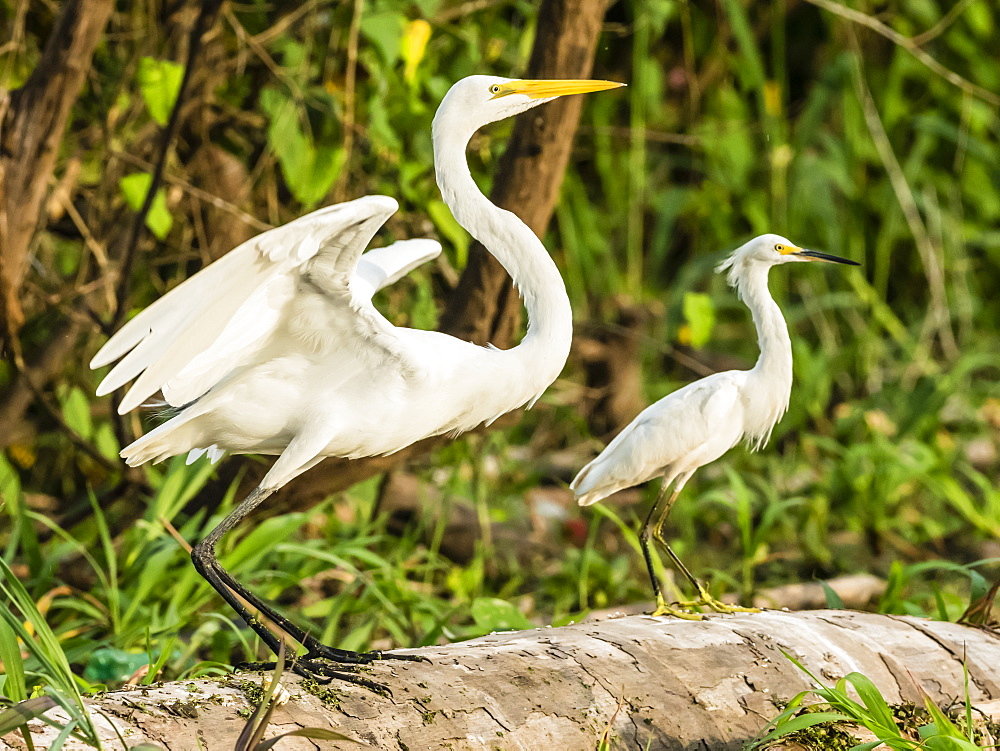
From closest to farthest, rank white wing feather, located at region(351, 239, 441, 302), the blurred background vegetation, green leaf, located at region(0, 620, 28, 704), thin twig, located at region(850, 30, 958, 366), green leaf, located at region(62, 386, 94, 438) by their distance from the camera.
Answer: green leaf, located at region(0, 620, 28, 704) → white wing feather, located at region(351, 239, 441, 302) → the blurred background vegetation → green leaf, located at region(62, 386, 94, 438) → thin twig, located at region(850, 30, 958, 366)

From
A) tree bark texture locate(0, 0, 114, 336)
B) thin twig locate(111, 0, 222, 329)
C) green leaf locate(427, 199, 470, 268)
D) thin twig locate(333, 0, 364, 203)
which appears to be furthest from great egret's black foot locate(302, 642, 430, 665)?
thin twig locate(333, 0, 364, 203)

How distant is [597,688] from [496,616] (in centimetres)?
95

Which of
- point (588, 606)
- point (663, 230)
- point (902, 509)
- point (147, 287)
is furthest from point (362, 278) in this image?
point (663, 230)

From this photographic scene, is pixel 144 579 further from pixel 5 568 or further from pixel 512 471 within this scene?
pixel 512 471

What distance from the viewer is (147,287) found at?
15.5ft

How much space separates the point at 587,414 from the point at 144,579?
2.99 meters

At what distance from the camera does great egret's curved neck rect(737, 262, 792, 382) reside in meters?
2.94

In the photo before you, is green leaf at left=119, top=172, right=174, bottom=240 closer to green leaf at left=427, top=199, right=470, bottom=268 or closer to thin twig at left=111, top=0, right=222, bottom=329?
thin twig at left=111, top=0, right=222, bottom=329

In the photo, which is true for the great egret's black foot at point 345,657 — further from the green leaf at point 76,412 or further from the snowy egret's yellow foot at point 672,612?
the green leaf at point 76,412

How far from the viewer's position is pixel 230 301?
205 centimetres

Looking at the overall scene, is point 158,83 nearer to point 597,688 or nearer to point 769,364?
point 769,364

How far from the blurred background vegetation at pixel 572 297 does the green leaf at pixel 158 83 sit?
0.01m

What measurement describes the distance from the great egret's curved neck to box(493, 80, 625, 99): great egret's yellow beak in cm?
81

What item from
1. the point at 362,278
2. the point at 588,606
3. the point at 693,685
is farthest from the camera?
the point at 588,606
